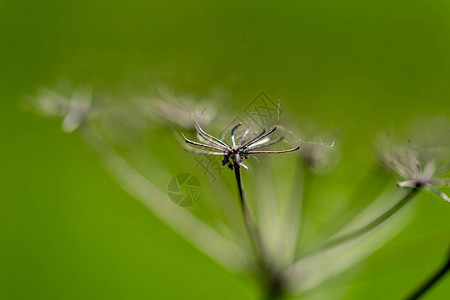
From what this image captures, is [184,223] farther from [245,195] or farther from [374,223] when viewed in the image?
[374,223]

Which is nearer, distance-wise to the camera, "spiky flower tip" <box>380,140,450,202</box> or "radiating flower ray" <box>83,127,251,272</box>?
"spiky flower tip" <box>380,140,450,202</box>

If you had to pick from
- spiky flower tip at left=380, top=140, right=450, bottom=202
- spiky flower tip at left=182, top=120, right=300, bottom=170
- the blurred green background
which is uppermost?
the blurred green background

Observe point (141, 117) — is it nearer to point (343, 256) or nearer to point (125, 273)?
point (343, 256)

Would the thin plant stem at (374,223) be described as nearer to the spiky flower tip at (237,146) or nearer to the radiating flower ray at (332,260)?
the radiating flower ray at (332,260)

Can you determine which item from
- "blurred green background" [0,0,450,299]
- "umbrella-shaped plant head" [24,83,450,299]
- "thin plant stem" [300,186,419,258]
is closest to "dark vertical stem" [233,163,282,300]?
"umbrella-shaped plant head" [24,83,450,299]

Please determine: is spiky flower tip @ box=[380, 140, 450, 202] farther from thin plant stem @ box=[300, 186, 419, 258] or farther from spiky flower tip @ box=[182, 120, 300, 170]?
spiky flower tip @ box=[182, 120, 300, 170]

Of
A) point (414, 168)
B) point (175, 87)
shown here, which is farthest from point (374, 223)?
point (175, 87)

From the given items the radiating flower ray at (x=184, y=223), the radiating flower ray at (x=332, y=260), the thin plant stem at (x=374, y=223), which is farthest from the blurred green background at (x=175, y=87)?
the radiating flower ray at (x=184, y=223)
